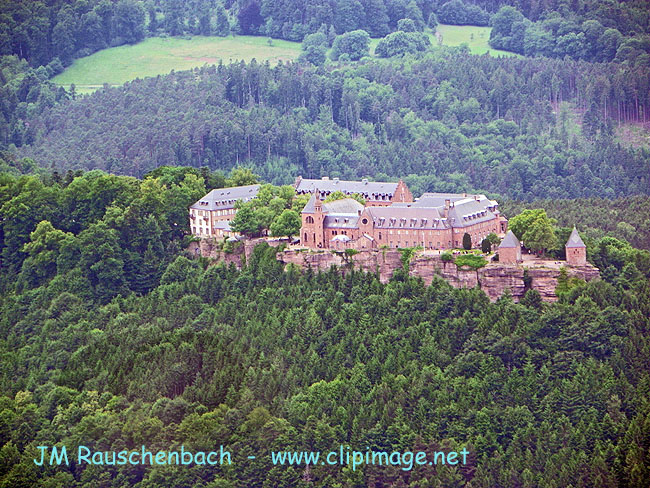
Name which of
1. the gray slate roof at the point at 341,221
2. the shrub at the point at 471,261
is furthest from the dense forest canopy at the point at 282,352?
the gray slate roof at the point at 341,221

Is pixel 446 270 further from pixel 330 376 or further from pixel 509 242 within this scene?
pixel 330 376

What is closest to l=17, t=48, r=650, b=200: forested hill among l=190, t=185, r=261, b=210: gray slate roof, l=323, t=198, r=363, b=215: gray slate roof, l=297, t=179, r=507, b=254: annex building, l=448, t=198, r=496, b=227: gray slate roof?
l=190, t=185, r=261, b=210: gray slate roof

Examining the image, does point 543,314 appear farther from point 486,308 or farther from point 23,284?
point 23,284

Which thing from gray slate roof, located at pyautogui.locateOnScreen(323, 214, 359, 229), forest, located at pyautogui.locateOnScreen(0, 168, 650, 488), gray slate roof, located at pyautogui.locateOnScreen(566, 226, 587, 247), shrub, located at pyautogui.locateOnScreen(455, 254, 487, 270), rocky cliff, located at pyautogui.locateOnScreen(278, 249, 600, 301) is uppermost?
gray slate roof, located at pyautogui.locateOnScreen(566, 226, 587, 247)

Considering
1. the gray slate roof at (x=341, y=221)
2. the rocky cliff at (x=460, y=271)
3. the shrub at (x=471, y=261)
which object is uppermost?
the gray slate roof at (x=341, y=221)

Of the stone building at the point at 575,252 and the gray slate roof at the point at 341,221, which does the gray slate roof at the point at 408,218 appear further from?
the stone building at the point at 575,252

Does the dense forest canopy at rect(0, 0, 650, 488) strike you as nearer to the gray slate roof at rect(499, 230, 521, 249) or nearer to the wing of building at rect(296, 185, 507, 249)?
the gray slate roof at rect(499, 230, 521, 249)
